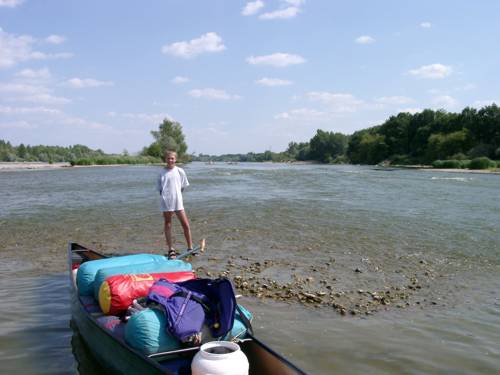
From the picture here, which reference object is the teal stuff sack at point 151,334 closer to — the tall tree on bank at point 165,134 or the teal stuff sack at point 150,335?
the teal stuff sack at point 150,335

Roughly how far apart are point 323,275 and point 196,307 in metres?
5.07

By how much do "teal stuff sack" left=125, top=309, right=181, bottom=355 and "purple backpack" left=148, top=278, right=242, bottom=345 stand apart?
3.4 inches

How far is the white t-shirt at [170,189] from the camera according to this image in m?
9.78

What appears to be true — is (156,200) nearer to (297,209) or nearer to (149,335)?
(297,209)

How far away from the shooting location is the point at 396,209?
20188 millimetres

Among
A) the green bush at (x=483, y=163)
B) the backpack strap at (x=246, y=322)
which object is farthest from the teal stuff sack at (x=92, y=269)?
the green bush at (x=483, y=163)

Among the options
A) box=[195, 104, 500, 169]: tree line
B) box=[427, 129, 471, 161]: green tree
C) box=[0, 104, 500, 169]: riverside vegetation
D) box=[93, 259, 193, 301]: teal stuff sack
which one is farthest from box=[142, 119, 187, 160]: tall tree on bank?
box=[93, 259, 193, 301]: teal stuff sack

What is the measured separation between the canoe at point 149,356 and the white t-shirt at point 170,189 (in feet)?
14.7

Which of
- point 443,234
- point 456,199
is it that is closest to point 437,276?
point 443,234

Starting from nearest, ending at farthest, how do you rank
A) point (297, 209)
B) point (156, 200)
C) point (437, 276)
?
point (437, 276) → point (297, 209) → point (156, 200)

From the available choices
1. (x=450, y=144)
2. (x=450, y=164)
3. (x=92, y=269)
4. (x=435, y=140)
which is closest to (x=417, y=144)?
(x=435, y=140)

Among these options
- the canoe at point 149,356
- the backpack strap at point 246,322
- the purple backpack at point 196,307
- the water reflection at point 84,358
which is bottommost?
the water reflection at point 84,358

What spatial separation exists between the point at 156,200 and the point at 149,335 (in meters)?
20.3

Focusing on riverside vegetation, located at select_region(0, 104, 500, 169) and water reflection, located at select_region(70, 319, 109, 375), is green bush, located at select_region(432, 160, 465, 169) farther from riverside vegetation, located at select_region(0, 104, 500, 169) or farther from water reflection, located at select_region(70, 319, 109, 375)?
water reflection, located at select_region(70, 319, 109, 375)
